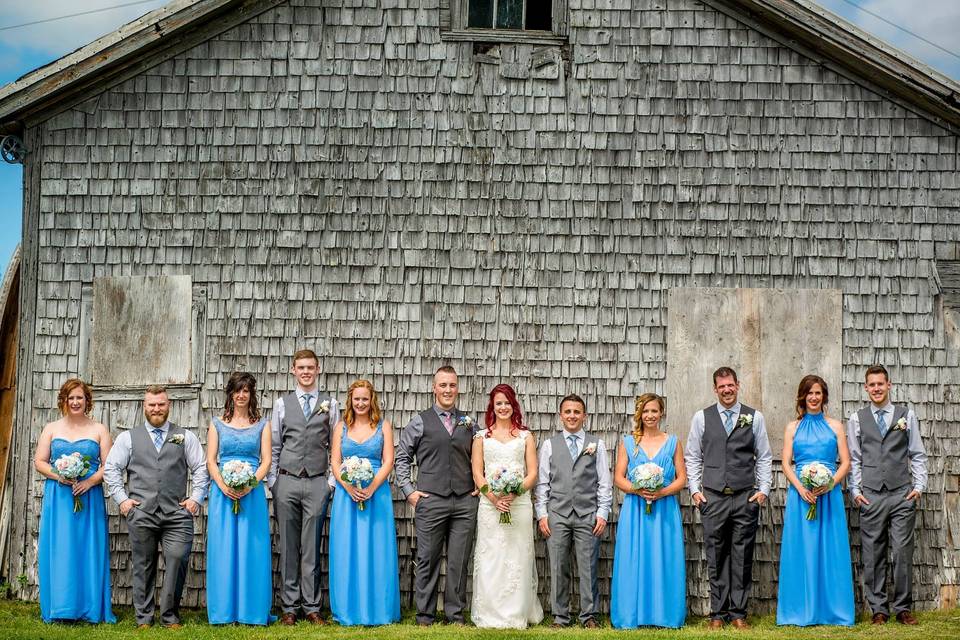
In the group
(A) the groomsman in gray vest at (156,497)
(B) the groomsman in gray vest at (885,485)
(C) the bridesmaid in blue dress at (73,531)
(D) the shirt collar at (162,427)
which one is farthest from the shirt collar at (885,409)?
(C) the bridesmaid in blue dress at (73,531)

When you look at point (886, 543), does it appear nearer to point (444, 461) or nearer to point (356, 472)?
point (444, 461)

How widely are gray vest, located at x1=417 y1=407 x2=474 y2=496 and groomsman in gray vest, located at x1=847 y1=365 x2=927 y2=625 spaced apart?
2.93 m

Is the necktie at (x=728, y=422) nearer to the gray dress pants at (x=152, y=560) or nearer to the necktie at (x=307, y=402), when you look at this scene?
the necktie at (x=307, y=402)

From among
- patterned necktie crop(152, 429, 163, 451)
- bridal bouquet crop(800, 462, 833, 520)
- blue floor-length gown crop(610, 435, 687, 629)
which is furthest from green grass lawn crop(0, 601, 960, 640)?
patterned necktie crop(152, 429, 163, 451)

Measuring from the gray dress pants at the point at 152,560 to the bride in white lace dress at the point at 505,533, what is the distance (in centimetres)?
213

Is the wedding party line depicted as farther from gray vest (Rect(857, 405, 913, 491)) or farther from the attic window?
the attic window

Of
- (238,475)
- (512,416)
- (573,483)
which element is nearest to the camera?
(238,475)

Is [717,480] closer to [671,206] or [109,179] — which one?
[671,206]

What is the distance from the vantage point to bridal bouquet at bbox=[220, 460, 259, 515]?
7.59m

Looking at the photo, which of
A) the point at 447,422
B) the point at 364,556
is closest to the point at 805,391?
the point at 447,422

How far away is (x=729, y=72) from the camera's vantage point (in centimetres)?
895

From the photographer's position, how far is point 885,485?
8.05 m

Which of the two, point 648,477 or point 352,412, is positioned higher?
point 352,412

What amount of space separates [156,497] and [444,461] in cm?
207
